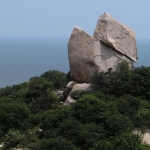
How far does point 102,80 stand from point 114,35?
2468mm

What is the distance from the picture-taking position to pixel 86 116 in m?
15.9

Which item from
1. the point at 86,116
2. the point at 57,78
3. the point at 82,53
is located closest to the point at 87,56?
the point at 82,53

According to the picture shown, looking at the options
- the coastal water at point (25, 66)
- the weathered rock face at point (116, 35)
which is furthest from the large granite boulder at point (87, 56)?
the coastal water at point (25, 66)

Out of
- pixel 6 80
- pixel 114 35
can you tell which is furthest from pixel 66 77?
pixel 6 80

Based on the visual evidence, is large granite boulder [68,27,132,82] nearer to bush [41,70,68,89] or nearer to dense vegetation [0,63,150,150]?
dense vegetation [0,63,150,150]

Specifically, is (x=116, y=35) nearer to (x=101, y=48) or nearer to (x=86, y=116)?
(x=101, y=48)

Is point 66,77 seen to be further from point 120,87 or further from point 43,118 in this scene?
point 43,118

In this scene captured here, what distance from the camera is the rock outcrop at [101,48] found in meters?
19.6

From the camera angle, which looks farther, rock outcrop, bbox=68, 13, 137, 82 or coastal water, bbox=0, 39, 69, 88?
coastal water, bbox=0, 39, 69, 88

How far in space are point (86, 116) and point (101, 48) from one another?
4979 mm

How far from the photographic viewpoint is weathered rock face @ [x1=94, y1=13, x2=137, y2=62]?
796 inches

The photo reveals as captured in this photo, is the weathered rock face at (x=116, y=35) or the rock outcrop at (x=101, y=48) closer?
the rock outcrop at (x=101, y=48)

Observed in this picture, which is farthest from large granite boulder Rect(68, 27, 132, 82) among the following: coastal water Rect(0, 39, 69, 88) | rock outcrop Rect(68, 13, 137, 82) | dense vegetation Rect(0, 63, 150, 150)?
coastal water Rect(0, 39, 69, 88)

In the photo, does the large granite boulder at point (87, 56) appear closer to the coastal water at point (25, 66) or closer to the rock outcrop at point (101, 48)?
the rock outcrop at point (101, 48)
